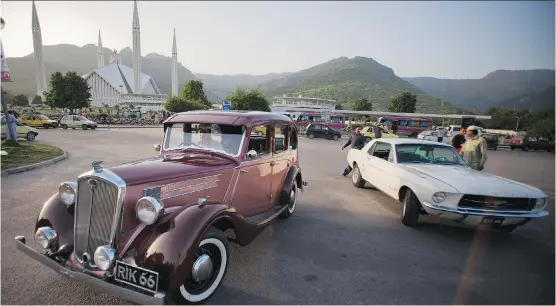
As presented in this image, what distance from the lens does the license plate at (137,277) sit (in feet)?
7.18

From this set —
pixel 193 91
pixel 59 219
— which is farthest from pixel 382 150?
pixel 193 91

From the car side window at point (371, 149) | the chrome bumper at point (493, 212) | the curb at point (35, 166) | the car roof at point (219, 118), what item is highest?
the car roof at point (219, 118)

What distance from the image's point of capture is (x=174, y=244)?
2.39 m

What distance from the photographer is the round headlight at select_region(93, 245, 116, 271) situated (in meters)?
2.33

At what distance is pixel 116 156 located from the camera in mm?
10789

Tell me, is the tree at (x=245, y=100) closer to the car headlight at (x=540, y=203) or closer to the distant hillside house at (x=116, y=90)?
the car headlight at (x=540, y=203)

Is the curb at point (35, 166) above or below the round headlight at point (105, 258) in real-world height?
below

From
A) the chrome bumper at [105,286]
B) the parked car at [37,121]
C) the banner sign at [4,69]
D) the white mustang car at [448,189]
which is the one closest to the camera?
the chrome bumper at [105,286]

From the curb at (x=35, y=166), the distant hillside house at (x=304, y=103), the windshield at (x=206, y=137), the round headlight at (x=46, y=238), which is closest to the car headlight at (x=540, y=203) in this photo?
the windshield at (x=206, y=137)

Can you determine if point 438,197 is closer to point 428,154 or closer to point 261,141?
point 428,154

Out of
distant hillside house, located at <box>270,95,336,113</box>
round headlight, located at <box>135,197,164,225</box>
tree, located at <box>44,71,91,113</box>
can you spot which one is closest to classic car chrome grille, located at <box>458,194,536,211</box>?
round headlight, located at <box>135,197,164,225</box>

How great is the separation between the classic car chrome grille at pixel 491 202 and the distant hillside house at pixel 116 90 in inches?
3538

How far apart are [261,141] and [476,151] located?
5.21m

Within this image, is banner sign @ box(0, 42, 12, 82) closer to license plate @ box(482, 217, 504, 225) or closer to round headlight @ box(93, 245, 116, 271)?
round headlight @ box(93, 245, 116, 271)
